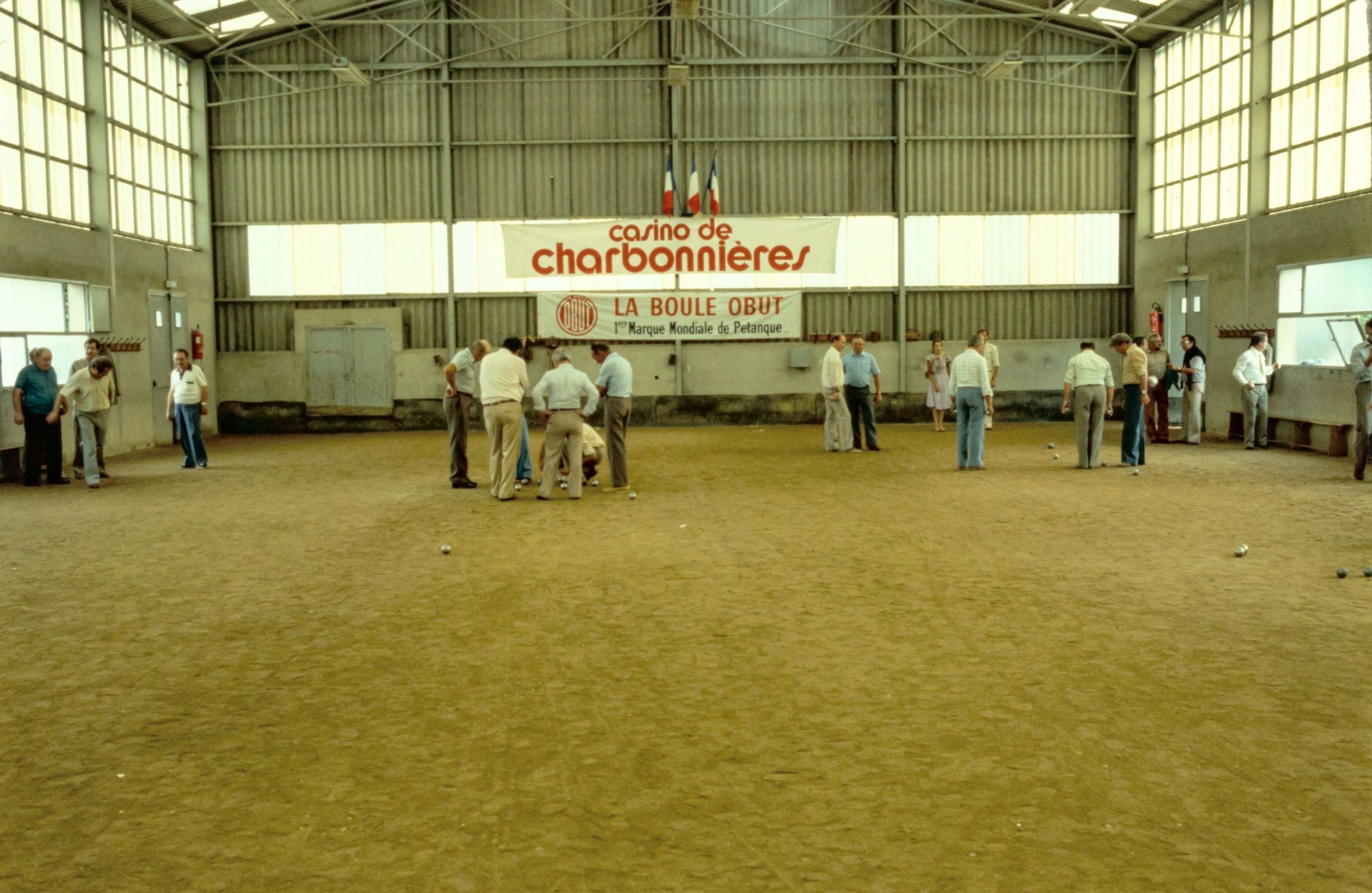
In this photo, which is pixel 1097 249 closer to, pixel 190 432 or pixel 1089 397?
pixel 1089 397

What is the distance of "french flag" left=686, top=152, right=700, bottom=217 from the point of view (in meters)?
24.8

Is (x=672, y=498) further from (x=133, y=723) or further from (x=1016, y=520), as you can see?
(x=133, y=723)

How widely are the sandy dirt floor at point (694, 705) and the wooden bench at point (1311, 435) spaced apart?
600 cm

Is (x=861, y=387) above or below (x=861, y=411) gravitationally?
above

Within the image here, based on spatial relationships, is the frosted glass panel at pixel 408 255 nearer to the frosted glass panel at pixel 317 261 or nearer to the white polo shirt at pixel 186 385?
the frosted glass panel at pixel 317 261

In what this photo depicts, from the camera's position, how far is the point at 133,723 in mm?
5375

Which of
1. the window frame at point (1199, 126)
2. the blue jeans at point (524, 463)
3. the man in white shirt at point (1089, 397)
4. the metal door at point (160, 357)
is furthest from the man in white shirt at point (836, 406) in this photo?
the metal door at point (160, 357)

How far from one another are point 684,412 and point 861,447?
728 centimetres

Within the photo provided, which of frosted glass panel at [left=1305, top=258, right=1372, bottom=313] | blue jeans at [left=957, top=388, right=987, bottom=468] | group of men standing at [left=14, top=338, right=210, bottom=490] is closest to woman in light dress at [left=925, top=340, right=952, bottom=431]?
frosted glass panel at [left=1305, top=258, right=1372, bottom=313]

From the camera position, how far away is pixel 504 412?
1316 centimetres

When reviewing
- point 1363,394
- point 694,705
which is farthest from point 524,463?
point 694,705

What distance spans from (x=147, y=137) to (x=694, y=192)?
1030 centimetres

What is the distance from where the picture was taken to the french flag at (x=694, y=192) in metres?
24.8

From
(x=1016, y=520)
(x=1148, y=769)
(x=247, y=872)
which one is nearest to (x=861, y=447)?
(x=1016, y=520)
